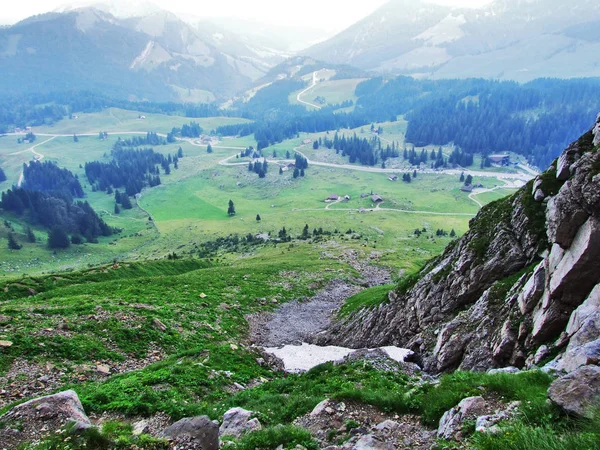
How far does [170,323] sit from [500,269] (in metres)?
27.2

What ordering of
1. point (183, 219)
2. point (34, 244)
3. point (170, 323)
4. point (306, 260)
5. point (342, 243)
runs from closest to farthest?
point (170, 323) < point (306, 260) < point (342, 243) < point (34, 244) < point (183, 219)

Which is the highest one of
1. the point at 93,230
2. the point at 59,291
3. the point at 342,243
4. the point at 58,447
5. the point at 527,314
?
the point at 527,314

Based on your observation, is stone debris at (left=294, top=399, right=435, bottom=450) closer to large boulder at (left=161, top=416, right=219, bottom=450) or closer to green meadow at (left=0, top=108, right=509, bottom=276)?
large boulder at (left=161, top=416, right=219, bottom=450)

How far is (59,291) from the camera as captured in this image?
42469mm

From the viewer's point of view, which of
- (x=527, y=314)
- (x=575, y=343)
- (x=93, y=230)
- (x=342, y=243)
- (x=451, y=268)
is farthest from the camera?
(x=93, y=230)

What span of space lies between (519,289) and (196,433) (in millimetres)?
19279

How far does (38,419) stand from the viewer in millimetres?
14703

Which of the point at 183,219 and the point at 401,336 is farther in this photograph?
the point at 183,219

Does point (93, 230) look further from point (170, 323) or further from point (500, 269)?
point (500, 269)

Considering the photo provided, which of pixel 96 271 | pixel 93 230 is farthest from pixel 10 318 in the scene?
pixel 93 230

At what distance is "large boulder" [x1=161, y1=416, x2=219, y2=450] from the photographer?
13.6 m

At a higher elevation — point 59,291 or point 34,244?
point 59,291

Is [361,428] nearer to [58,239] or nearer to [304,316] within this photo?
[304,316]

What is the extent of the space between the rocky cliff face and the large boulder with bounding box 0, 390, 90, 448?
1894 cm
